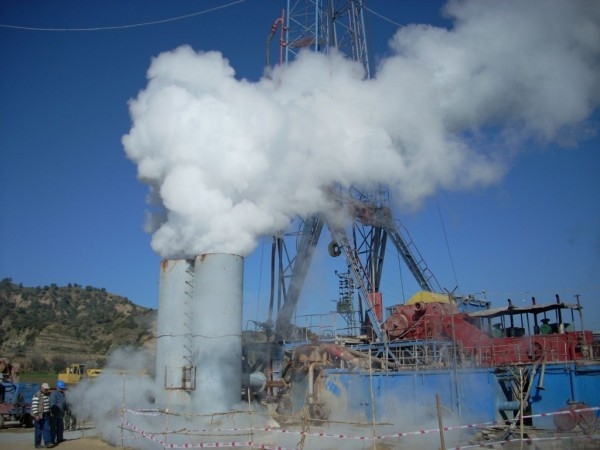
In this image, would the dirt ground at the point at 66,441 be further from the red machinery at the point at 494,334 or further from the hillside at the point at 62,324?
the hillside at the point at 62,324

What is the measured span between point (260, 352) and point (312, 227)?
10.7 m

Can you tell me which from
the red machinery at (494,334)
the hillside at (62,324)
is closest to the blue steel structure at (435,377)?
the red machinery at (494,334)

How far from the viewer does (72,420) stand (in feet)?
76.2

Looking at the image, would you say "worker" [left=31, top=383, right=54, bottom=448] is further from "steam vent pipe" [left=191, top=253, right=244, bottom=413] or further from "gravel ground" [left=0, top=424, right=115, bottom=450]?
"steam vent pipe" [left=191, top=253, right=244, bottom=413]

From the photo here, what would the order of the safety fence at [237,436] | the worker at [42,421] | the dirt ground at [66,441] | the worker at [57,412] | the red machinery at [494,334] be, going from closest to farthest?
the safety fence at [237,436] < the worker at [42,421] < the dirt ground at [66,441] < the worker at [57,412] < the red machinery at [494,334]

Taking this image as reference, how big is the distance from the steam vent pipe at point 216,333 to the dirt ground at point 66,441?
342 cm

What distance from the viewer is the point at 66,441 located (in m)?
18.6

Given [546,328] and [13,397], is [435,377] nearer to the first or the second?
[546,328]


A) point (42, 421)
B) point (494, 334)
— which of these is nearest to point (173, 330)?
point (42, 421)

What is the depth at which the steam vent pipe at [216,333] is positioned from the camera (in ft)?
57.5

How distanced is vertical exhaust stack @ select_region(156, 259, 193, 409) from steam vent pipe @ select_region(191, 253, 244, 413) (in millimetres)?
765

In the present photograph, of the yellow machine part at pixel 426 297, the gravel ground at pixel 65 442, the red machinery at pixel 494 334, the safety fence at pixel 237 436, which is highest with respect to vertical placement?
the yellow machine part at pixel 426 297

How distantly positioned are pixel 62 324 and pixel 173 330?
5887cm

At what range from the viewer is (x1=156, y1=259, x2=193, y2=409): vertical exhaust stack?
1809 centimetres
